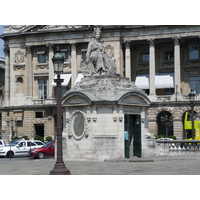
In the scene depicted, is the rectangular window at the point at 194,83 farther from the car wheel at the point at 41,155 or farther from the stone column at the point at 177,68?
the car wheel at the point at 41,155

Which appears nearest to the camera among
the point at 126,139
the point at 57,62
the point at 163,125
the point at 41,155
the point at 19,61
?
the point at 57,62

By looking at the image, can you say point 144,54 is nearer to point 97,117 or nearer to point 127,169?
point 97,117

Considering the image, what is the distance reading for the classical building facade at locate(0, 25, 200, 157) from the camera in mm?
76312

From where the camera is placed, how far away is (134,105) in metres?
29.5

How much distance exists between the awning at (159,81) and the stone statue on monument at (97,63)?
4815 cm

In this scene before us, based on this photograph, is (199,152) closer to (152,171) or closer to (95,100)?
(95,100)

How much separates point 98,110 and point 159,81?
50.7 meters

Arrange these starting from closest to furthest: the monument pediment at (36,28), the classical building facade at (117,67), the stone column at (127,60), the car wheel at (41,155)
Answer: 1. the car wheel at (41,155)
2. the classical building facade at (117,67)
3. the stone column at (127,60)
4. the monument pediment at (36,28)

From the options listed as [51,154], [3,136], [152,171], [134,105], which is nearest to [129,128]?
[134,105]

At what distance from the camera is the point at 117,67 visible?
78.4 metres

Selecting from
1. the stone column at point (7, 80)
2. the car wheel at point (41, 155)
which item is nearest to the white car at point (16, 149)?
the car wheel at point (41, 155)

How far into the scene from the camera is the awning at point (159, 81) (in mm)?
77500

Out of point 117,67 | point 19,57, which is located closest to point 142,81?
point 117,67

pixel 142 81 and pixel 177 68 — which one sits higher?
pixel 177 68
